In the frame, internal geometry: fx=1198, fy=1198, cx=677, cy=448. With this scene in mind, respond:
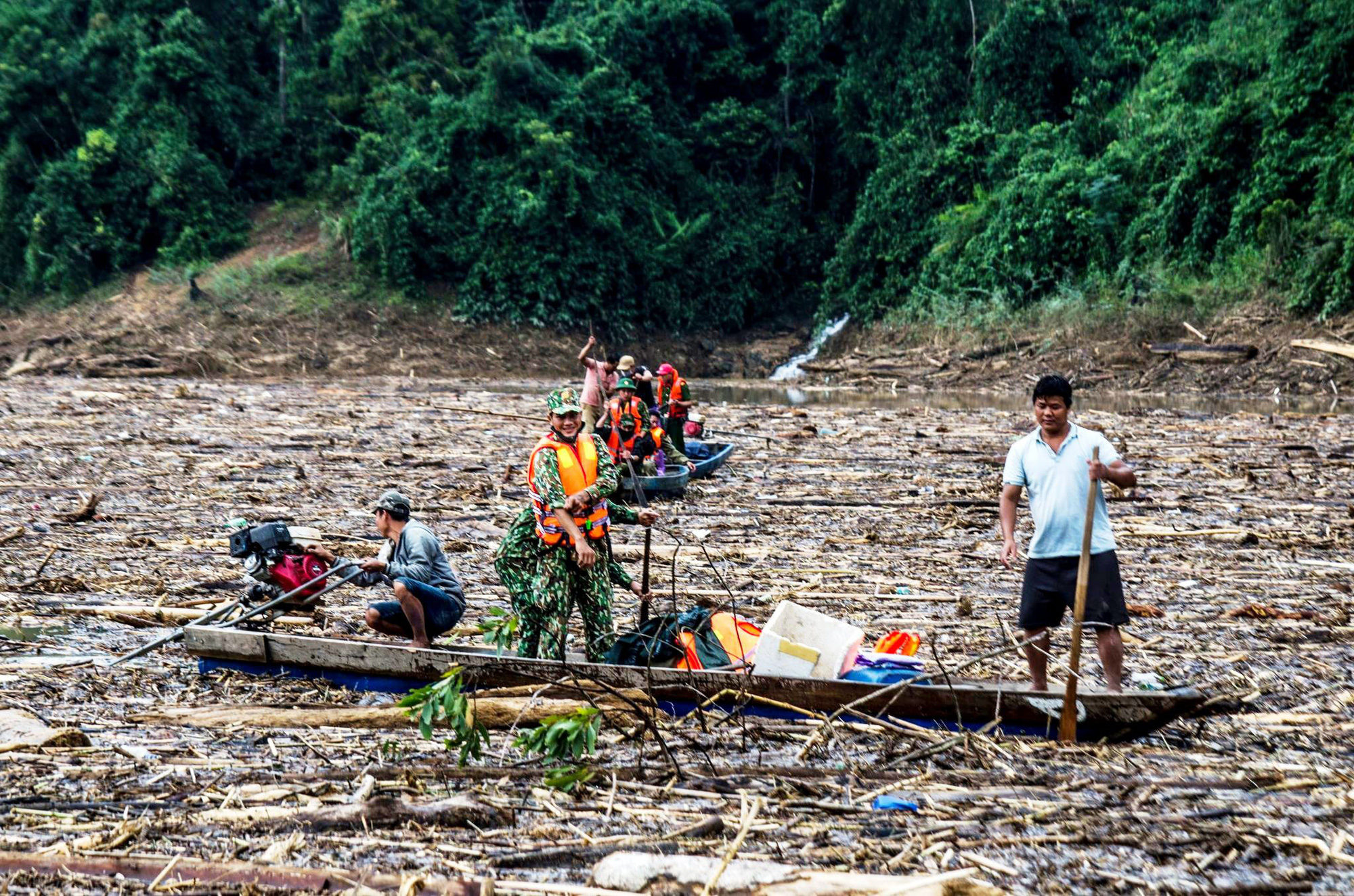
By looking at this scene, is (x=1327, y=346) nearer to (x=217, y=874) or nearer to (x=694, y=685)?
(x=694, y=685)

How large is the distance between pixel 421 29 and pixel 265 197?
8224mm

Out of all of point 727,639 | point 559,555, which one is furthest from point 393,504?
point 727,639

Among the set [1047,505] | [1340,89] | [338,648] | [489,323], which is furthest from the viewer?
[489,323]

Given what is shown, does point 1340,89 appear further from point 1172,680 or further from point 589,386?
point 1172,680

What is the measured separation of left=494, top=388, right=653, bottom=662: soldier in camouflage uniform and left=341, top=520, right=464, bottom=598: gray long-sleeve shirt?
366 mm

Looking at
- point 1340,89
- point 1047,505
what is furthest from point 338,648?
point 1340,89

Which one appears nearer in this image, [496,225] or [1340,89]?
[1340,89]

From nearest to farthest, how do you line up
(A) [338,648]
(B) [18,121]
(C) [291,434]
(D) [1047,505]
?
(D) [1047,505]
(A) [338,648]
(C) [291,434]
(B) [18,121]

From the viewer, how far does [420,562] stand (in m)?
6.91

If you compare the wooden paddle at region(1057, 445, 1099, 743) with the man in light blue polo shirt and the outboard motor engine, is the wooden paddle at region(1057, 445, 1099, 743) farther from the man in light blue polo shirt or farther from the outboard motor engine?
the outboard motor engine

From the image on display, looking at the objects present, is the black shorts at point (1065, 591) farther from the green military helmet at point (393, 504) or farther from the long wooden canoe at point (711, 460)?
the long wooden canoe at point (711, 460)

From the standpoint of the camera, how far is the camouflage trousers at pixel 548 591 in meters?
6.70

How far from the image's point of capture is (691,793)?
4.72 meters

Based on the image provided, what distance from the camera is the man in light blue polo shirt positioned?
5.75 m
